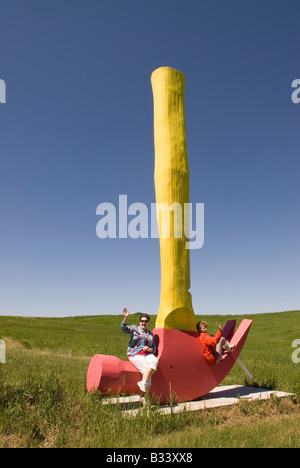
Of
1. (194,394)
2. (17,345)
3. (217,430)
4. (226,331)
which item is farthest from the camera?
(17,345)

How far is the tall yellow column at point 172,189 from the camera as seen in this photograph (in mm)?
7078

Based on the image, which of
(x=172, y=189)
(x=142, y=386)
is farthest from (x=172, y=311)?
(x=172, y=189)

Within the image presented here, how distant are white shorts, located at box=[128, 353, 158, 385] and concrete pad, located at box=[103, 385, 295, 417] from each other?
48 cm

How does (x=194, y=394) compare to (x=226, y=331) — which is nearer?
(x=194, y=394)

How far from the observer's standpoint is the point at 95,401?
5.59 metres

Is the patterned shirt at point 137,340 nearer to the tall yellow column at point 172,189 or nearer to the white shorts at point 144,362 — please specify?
the white shorts at point 144,362

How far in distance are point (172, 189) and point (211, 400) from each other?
3.98 m

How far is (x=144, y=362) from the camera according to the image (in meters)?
6.31

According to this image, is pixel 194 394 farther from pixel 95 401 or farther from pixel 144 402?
pixel 95 401

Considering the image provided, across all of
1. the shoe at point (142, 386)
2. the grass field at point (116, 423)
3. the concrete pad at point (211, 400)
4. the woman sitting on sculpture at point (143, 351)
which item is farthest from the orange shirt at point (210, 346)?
the shoe at point (142, 386)

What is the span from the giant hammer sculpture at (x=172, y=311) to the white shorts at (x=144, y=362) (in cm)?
9

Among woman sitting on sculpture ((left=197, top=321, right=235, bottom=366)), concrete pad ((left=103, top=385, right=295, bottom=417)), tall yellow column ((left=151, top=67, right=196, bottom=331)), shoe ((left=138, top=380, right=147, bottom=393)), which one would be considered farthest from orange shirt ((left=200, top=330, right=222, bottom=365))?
shoe ((left=138, top=380, right=147, bottom=393))
